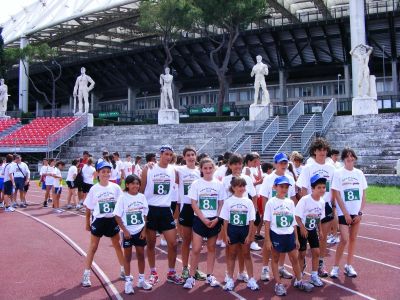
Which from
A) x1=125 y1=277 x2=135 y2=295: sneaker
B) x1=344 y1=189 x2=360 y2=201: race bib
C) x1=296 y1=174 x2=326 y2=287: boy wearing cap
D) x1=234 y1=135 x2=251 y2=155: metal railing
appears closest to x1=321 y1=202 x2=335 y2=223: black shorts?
x1=344 y1=189 x2=360 y2=201: race bib

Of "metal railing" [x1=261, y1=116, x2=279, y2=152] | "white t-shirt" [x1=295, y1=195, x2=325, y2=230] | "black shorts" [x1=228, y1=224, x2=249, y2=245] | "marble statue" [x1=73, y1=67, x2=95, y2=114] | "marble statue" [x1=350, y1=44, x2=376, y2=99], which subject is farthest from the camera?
"marble statue" [x1=73, y1=67, x2=95, y2=114]

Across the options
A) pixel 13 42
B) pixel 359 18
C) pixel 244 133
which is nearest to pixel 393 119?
pixel 244 133

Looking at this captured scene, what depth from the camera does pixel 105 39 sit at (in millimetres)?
57500

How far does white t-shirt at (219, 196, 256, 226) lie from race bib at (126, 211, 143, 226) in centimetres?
108

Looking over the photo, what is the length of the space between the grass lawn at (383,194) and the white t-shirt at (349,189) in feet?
28.8

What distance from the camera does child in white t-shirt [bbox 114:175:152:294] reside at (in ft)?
19.7

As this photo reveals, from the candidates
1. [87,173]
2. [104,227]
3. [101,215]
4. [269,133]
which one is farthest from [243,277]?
[269,133]

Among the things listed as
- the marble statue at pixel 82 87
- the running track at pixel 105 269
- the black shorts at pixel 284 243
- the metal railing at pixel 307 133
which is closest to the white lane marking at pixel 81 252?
the running track at pixel 105 269

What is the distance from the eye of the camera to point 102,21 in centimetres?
4744

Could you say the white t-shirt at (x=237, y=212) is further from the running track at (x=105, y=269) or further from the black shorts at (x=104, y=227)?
the black shorts at (x=104, y=227)

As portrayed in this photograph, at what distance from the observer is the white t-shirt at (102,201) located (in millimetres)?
6309

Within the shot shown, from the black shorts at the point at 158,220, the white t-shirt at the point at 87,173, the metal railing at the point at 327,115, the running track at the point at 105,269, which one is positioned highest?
the metal railing at the point at 327,115

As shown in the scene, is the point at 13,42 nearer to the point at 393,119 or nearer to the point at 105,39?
the point at 105,39

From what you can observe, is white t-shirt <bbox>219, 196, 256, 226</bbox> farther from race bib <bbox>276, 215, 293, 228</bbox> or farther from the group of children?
race bib <bbox>276, 215, 293, 228</bbox>
